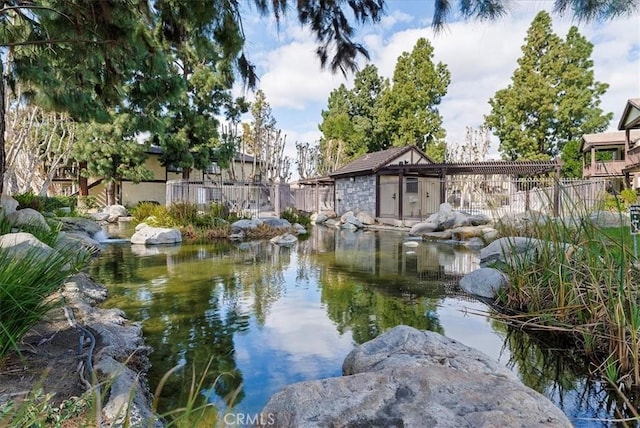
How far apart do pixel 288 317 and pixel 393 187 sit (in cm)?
1561

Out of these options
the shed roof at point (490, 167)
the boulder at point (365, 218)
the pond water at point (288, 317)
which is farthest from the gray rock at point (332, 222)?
the pond water at point (288, 317)

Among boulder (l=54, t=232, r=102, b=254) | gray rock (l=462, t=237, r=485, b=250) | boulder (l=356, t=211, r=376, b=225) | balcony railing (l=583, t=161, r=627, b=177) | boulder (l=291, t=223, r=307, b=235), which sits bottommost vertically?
gray rock (l=462, t=237, r=485, b=250)

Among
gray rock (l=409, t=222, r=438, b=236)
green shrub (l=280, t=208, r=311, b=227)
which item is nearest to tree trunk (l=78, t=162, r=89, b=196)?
green shrub (l=280, t=208, r=311, b=227)

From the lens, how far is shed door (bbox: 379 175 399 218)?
19453mm

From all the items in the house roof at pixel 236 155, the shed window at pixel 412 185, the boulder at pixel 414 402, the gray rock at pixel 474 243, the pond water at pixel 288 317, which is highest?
the house roof at pixel 236 155

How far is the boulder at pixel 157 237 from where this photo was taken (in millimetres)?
10758

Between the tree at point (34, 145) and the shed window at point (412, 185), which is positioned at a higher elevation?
the tree at point (34, 145)

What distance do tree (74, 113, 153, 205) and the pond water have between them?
38.3 feet

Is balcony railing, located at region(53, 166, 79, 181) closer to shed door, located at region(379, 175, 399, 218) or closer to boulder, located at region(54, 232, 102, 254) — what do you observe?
shed door, located at region(379, 175, 399, 218)

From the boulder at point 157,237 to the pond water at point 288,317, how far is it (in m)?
1.69

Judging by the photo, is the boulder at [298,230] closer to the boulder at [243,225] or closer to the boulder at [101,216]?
the boulder at [243,225]

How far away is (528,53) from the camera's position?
24469 millimetres

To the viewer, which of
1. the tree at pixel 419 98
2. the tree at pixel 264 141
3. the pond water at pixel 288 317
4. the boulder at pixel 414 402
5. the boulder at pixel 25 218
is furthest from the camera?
the tree at pixel 264 141

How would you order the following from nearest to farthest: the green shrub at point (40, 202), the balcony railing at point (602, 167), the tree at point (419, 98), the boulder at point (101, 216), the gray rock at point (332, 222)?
the green shrub at point (40, 202) → the boulder at point (101, 216) → the gray rock at point (332, 222) → the balcony railing at point (602, 167) → the tree at point (419, 98)
